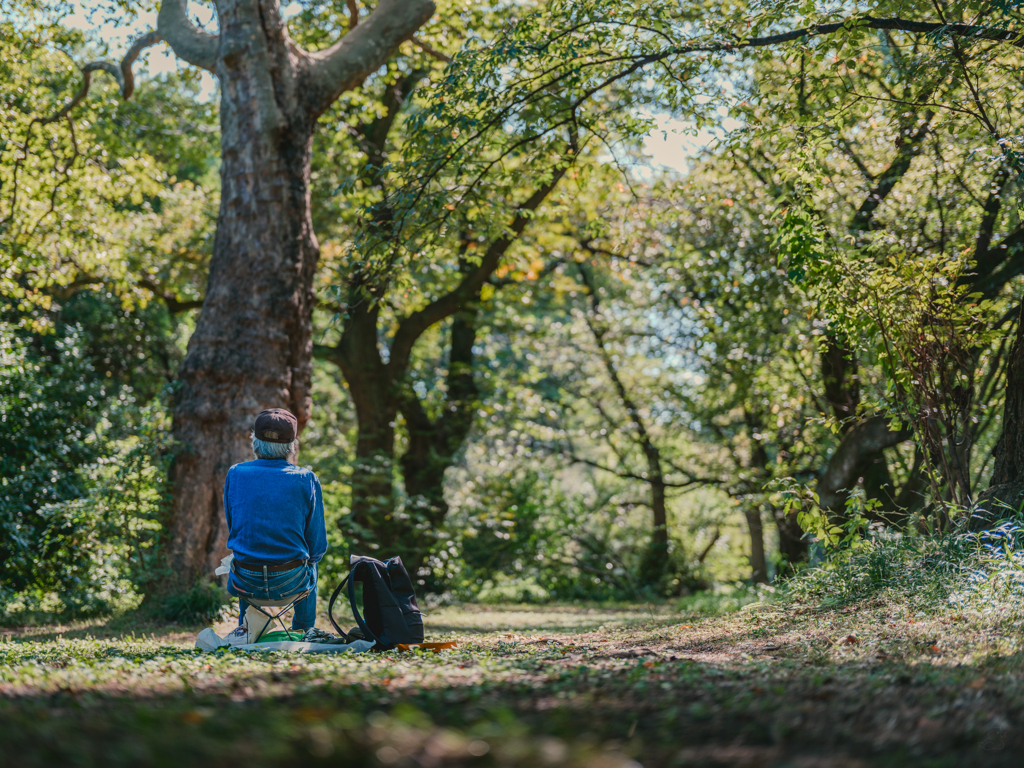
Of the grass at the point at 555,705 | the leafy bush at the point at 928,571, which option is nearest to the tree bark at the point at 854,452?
the leafy bush at the point at 928,571

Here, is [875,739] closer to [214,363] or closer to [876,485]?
[214,363]

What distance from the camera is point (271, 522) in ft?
15.9

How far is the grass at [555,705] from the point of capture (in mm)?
1653

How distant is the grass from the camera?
1.65 metres

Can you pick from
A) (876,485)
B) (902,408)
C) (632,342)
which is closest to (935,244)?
(876,485)

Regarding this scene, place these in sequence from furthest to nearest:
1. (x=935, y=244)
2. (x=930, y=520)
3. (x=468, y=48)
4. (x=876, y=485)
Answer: (x=876, y=485) < (x=935, y=244) < (x=468, y=48) < (x=930, y=520)

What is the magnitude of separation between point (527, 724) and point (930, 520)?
522cm

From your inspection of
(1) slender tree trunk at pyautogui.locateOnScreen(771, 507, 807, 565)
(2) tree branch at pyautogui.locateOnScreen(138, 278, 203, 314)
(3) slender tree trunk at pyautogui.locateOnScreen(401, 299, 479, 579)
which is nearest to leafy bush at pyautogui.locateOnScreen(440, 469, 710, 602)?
(3) slender tree trunk at pyautogui.locateOnScreen(401, 299, 479, 579)

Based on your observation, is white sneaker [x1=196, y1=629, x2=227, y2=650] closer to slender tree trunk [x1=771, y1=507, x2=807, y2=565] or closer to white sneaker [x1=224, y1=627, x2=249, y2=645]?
white sneaker [x1=224, y1=627, x2=249, y2=645]

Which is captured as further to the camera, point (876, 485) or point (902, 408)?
point (876, 485)

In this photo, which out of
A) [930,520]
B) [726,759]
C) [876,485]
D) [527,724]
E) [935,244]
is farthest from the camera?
[876,485]

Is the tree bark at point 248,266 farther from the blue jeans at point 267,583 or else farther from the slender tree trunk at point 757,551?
the slender tree trunk at point 757,551

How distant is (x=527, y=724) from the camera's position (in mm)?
1948

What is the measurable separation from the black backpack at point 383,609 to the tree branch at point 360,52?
581 cm
